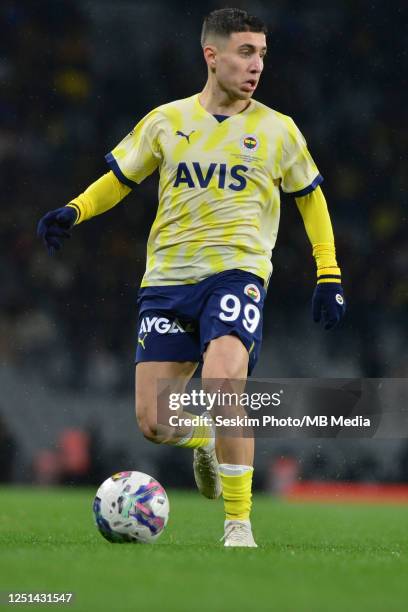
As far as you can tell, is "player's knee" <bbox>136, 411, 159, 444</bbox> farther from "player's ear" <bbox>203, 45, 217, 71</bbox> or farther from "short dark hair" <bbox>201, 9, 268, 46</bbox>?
"short dark hair" <bbox>201, 9, 268, 46</bbox>

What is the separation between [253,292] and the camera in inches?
197

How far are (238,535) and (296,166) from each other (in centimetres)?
158

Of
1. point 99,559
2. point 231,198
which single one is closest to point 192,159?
point 231,198

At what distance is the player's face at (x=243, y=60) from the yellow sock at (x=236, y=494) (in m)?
1.60

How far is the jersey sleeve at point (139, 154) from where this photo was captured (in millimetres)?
5328

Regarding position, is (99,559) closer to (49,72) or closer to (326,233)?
(326,233)

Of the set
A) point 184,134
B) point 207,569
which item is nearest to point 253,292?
point 184,134

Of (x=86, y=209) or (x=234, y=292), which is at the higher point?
(x=86, y=209)

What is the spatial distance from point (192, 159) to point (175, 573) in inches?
81.9

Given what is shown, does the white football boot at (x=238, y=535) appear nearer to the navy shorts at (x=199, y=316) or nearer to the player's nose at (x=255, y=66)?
the navy shorts at (x=199, y=316)

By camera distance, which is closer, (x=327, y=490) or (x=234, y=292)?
(x=234, y=292)

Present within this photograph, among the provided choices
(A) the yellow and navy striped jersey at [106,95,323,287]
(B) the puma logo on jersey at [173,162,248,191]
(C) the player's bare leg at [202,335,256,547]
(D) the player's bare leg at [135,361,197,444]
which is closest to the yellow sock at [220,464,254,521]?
(C) the player's bare leg at [202,335,256,547]

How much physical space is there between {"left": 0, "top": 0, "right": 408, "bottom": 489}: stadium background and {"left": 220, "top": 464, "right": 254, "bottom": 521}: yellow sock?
24.2 feet

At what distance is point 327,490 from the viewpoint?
39.8 feet
